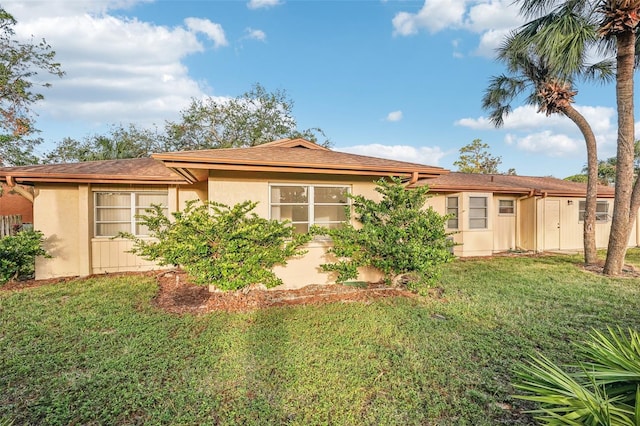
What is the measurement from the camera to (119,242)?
28.7ft

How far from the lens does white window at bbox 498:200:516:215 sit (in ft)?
41.8

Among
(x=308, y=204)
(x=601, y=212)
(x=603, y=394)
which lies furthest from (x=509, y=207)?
(x=603, y=394)

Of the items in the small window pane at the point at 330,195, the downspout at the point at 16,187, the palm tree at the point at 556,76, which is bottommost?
the small window pane at the point at 330,195

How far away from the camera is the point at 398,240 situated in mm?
6094

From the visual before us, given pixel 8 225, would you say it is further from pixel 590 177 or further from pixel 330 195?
pixel 590 177

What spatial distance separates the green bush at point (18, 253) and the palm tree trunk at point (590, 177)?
1627 centimetres

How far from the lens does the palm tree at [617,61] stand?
7.48 metres

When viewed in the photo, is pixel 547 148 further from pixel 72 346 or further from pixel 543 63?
pixel 72 346

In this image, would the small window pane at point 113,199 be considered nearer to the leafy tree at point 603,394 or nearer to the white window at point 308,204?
the white window at point 308,204

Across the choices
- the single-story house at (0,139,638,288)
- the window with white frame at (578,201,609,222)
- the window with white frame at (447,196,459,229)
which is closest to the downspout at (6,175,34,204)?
the single-story house at (0,139,638,288)

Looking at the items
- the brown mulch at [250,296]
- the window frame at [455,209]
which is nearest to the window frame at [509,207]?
the window frame at [455,209]

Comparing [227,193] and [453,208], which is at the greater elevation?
[227,193]

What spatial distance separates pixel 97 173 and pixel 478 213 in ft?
44.4

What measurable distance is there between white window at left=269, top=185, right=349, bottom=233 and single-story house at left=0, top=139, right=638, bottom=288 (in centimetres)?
2
